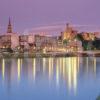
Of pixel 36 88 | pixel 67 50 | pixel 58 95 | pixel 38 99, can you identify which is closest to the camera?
pixel 38 99

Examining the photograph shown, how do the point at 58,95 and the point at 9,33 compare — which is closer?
the point at 58,95

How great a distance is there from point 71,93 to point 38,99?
0.56 m

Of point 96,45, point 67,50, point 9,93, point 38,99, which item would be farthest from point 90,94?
point 67,50

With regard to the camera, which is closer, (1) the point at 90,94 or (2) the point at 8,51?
→ (1) the point at 90,94

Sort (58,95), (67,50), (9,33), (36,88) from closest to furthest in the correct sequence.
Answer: (58,95) → (36,88) → (9,33) → (67,50)

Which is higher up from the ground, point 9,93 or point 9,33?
point 9,33

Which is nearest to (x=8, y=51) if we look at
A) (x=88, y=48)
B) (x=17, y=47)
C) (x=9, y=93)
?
(x=17, y=47)

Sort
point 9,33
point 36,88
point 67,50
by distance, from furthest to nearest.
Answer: point 67,50, point 9,33, point 36,88

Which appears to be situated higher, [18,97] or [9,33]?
[9,33]

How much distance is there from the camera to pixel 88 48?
1237cm

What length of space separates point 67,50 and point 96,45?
4.61 ft

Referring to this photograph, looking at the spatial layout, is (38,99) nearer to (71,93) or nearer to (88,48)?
(71,93)

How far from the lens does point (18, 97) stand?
4.59 m

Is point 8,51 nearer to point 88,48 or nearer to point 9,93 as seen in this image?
point 88,48
